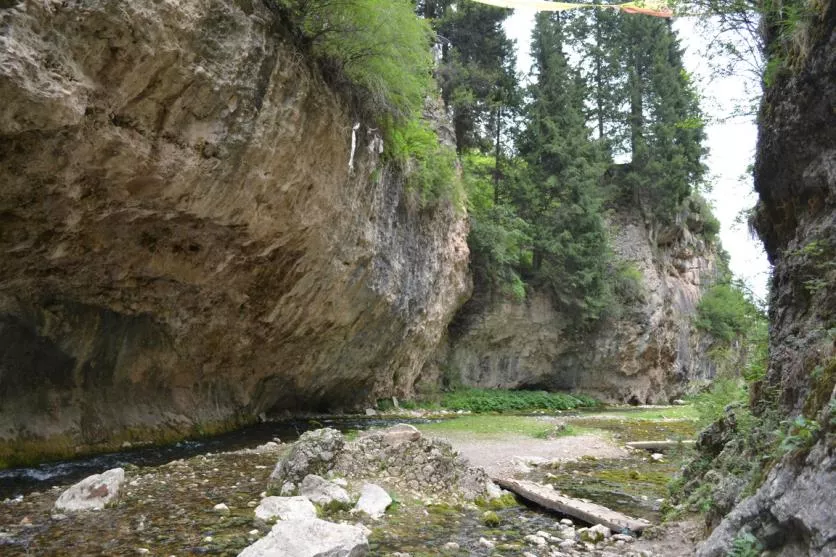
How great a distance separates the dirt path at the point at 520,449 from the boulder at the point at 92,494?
575 centimetres

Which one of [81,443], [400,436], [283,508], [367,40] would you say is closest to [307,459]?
[283,508]

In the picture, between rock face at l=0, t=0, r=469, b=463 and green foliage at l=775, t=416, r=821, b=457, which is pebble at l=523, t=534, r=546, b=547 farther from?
rock face at l=0, t=0, r=469, b=463

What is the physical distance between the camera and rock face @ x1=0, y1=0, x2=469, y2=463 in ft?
25.6

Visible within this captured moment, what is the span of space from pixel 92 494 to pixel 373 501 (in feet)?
11.5

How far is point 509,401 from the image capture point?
28297 mm

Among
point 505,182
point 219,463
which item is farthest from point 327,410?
point 505,182

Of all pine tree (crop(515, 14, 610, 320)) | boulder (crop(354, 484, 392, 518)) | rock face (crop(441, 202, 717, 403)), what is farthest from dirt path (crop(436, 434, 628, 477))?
pine tree (crop(515, 14, 610, 320))

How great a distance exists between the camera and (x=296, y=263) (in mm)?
14164

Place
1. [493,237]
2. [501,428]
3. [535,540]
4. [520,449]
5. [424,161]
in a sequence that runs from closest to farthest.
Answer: [535,540] < [520,449] < [501,428] < [424,161] < [493,237]

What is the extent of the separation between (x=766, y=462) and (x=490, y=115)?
92.8ft

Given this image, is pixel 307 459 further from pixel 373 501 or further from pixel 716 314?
pixel 716 314

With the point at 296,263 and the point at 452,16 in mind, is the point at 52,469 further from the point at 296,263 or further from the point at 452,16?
the point at 452,16

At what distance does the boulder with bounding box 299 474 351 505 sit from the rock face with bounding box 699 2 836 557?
436 cm

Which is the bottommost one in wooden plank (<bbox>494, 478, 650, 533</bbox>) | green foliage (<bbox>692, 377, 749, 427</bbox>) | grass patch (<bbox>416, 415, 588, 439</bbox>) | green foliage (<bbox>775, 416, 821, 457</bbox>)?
grass patch (<bbox>416, 415, 588, 439</bbox>)
